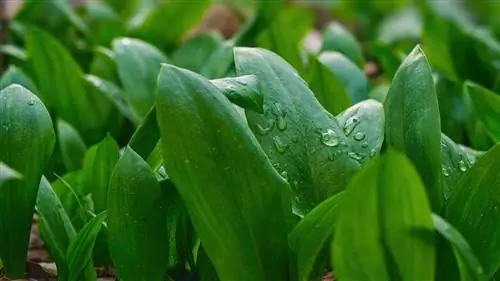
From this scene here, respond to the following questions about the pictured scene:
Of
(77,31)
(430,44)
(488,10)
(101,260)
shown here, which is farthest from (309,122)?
(488,10)

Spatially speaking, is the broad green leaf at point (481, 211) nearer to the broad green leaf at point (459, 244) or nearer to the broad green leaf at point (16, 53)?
the broad green leaf at point (459, 244)

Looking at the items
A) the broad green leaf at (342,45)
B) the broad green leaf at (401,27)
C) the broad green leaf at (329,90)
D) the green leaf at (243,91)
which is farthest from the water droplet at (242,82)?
the broad green leaf at (401,27)

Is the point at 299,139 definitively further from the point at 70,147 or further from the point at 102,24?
the point at 102,24

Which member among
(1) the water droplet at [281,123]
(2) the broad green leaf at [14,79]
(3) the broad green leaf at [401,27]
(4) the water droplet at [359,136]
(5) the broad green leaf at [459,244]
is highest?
(2) the broad green leaf at [14,79]

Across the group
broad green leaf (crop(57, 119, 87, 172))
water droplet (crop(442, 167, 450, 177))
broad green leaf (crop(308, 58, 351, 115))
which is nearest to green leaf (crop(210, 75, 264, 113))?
water droplet (crop(442, 167, 450, 177))

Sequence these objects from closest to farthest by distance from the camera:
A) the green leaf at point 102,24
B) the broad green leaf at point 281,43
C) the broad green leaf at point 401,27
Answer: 1. the broad green leaf at point 281,43
2. the green leaf at point 102,24
3. the broad green leaf at point 401,27

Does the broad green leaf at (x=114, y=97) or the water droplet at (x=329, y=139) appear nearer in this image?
the water droplet at (x=329, y=139)

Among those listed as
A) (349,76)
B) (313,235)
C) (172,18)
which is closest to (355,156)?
(313,235)
